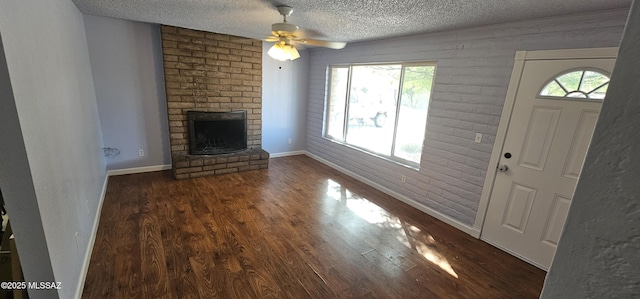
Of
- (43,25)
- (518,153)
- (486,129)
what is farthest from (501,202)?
(43,25)

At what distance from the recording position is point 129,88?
3951mm

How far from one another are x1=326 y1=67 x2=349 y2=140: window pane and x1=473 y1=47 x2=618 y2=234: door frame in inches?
104

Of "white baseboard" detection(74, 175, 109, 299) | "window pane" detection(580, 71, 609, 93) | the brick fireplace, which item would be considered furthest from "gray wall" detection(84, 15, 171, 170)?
"window pane" detection(580, 71, 609, 93)

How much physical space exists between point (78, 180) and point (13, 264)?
0.90 meters

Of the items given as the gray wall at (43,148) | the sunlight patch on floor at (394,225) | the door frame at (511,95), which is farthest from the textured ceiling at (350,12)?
the sunlight patch on floor at (394,225)

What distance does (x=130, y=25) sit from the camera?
12.4 ft

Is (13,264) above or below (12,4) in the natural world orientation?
below

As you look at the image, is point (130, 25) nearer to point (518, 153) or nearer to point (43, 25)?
point (43, 25)

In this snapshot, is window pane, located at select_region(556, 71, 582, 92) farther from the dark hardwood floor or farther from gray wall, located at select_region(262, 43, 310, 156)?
gray wall, located at select_region(262, 43, 310, 156)

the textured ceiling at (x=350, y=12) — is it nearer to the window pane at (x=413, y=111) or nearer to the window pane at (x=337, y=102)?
the window pane at (x=413, y=111)

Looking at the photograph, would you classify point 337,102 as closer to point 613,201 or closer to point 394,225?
A: point 394,225

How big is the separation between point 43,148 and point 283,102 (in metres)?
4.15

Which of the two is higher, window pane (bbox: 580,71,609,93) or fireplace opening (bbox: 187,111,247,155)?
window pane (bbox: 580,71,609,93)

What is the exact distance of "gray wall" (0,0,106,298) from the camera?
3.91ft
